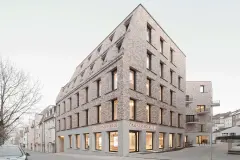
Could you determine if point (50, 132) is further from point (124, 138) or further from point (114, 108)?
point (124, 138)

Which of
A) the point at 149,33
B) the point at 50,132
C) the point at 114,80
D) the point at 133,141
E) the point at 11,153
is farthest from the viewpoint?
the point at 50,132

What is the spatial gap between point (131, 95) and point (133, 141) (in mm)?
4482

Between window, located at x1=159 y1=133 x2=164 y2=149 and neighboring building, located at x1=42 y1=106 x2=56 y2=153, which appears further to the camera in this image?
neighboring building, located at x1=42 y1=106 x2=56 y2=153

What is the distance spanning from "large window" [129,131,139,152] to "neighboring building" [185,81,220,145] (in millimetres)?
30532

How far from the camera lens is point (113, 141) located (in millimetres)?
28203

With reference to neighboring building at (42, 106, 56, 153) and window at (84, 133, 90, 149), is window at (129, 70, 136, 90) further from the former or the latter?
neighboring building at (42, 106, 56, 153)

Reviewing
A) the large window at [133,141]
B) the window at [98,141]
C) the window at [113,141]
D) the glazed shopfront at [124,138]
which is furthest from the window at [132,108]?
the window at [98,141]

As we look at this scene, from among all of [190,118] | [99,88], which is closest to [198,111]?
[190,118]

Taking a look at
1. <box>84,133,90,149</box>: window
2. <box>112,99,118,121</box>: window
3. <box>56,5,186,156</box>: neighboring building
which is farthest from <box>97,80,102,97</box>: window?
<box>84,133,90,149</box>: window

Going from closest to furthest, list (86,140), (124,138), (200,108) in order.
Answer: (124,138) < (86,140) < (200,108)

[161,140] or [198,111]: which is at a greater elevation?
[198,111]

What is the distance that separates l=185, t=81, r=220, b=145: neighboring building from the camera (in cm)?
5697

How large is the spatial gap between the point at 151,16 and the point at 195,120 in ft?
99.2

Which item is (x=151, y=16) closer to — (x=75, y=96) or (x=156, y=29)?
(x=156, y=29)
